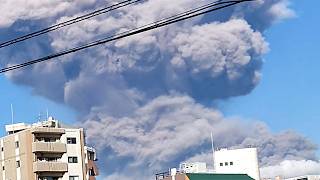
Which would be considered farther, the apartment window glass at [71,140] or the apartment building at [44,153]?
the apartment window glass at [71,140]

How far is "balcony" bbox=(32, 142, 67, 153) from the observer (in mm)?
115750

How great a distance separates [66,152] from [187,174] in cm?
2141

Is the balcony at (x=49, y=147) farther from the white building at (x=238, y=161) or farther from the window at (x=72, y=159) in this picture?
the white building at (x=238, y=161)

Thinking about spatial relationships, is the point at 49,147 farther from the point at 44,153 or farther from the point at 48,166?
the point at 48,166

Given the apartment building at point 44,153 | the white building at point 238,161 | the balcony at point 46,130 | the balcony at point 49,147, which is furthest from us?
the white building at point 238,161

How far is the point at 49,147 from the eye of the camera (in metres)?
117

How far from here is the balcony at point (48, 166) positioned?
379ft

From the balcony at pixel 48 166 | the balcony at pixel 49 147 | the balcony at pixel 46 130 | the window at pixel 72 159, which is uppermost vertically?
the balcony at pixel 46 130

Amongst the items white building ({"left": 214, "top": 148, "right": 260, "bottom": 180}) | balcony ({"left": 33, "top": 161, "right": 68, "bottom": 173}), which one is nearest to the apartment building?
balcony ({"left": 33, "top": 161, "right": 68, "bottom": 173})

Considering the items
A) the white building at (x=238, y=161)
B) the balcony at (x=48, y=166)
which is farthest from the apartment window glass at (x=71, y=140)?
the white building at (x=238, y=161)

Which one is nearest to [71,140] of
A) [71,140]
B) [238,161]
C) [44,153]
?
[71,140]

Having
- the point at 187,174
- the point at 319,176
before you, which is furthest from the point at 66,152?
the point at 319,176

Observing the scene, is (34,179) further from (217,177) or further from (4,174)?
(217,177)

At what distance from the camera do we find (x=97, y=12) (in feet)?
83.8
